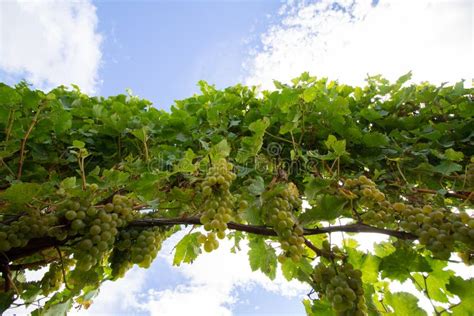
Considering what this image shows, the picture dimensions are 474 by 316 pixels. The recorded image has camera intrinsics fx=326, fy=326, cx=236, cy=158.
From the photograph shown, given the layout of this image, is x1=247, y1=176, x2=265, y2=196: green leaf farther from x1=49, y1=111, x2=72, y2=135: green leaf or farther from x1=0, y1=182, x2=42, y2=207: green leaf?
x1=49, y1=111, x2=72, y2=135: green leaf

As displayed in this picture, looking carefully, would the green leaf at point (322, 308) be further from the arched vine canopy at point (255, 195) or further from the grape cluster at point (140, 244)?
the grape cluster at point (140, 244)

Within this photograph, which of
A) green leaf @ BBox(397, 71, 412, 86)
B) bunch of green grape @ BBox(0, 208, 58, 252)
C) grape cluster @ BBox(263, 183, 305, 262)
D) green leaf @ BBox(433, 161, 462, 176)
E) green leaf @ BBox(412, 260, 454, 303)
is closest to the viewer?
bunch of green grape @ BBox(0, 208, 58, 252)

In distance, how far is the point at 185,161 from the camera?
129 cm

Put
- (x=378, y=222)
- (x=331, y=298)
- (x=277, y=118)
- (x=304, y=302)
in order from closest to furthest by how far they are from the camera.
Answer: (x=331, y=298) → (x=378, y=222) → (x=304, y=302) → (x=277, y=118)

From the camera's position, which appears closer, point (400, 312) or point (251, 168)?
point (400, 312)

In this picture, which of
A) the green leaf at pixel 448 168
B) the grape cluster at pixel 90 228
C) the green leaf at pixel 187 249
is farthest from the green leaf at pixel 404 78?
the grape cluster at pixel 90 228

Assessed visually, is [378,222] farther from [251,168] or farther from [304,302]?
[251,168]

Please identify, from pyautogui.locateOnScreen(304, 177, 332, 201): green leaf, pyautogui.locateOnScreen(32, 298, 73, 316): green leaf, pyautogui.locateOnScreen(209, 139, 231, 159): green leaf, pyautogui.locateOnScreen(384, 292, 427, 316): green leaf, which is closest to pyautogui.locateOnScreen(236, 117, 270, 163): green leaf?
pyautogui.locateOnScreen(209, 139, 231, 159): green leaf

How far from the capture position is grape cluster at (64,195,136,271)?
1.04 m

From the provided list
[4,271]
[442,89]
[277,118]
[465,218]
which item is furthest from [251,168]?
[442,89]

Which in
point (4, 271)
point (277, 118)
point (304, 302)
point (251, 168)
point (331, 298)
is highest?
point (277, 118)

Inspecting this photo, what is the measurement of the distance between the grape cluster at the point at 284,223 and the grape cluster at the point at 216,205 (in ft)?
0.48

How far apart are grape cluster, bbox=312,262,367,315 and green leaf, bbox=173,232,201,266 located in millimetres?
613

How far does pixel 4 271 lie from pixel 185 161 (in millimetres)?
716
